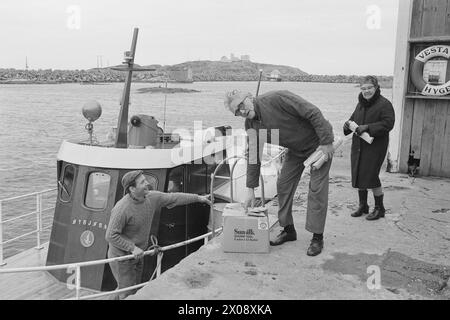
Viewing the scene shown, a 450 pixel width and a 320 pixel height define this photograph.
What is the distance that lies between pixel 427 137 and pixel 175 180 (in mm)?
4670

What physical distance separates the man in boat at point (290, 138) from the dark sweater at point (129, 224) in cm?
115

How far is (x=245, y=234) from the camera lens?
503cm

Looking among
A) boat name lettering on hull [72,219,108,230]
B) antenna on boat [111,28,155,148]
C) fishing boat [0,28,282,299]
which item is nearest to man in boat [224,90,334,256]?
fishing boat [0,28,282,299]

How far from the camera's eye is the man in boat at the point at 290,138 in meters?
4.69

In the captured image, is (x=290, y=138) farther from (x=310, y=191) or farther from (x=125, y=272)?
(x=125, y=272)

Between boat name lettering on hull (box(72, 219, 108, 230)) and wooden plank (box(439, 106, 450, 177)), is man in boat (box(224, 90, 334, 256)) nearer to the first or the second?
boat name lettering on hull (box(72, 219, 108, 230))

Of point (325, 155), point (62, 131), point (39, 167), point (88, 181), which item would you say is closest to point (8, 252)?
point (88, 181)

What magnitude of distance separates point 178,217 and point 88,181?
5.01ft

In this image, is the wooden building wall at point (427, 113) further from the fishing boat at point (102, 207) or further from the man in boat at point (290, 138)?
the man in boat at point (290, 138)

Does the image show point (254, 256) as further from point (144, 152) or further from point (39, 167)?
point (39, 167)

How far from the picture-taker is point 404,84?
901 cm

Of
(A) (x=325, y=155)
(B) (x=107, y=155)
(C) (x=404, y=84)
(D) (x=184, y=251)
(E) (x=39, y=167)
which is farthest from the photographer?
(E) (x=39, y=167)

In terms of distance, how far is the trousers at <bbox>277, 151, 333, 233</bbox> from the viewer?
196 inches

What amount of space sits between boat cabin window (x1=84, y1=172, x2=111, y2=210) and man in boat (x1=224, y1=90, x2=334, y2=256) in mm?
3086
